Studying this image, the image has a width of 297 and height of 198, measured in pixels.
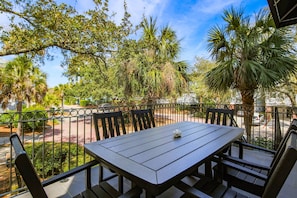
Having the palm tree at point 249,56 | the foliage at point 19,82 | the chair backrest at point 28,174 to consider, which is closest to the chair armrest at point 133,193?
the chair backrest at point 28,174

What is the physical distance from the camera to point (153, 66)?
6.99 m

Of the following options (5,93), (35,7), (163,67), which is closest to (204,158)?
(35,7)

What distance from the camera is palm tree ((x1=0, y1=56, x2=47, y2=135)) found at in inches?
283

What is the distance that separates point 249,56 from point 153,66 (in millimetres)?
3618

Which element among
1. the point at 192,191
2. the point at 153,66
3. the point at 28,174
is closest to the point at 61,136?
the point at 28,174

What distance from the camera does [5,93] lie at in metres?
7.62

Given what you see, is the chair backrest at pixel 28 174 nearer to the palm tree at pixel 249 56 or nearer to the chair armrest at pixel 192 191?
the chair armrest at pixel 192 191

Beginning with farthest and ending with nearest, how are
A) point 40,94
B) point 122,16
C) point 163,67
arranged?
1. point 40,94
2. point 163,67
3. point 122,16

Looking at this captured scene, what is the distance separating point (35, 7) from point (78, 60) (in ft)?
5.56

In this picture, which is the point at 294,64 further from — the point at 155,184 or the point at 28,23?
Answer: the point at 28,23

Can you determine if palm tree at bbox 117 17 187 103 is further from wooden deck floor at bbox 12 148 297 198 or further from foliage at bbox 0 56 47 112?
wooden deck floor at bbox 12 148 297 198

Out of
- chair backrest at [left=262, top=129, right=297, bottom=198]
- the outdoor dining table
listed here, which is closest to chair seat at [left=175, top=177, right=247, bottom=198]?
the outdoor dining table

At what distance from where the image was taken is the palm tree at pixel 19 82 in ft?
23.5

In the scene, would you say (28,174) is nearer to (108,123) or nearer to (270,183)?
(270,183)
